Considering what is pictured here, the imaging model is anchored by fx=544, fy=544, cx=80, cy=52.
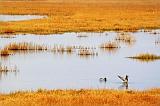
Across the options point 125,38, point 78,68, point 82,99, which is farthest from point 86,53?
point 82,99

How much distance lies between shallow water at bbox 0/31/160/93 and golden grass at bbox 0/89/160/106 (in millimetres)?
3465

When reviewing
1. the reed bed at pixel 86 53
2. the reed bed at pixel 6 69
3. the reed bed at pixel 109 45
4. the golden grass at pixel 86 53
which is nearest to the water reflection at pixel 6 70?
the reed bed at pixel 6 69

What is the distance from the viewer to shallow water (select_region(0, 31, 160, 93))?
21.8 m

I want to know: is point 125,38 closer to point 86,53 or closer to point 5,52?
point 86,53

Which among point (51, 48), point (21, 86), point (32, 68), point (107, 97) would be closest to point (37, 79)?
point (21, 86)

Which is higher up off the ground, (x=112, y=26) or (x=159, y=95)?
(x=112, y=26)

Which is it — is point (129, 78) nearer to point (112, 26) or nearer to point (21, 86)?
point (21, 86)

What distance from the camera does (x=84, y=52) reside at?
31609mm

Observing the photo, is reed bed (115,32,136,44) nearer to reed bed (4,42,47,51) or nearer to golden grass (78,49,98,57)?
golden grass (78,49,98,57)

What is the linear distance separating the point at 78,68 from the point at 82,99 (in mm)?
10270

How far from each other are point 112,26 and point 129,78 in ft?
86.4

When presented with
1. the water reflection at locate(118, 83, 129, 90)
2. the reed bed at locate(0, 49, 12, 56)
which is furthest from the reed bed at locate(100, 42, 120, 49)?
the water reflection at locate(118, 83, 129, 90)

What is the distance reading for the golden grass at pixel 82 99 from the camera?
15531 mm

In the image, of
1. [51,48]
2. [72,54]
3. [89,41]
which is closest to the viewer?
[72,54]
